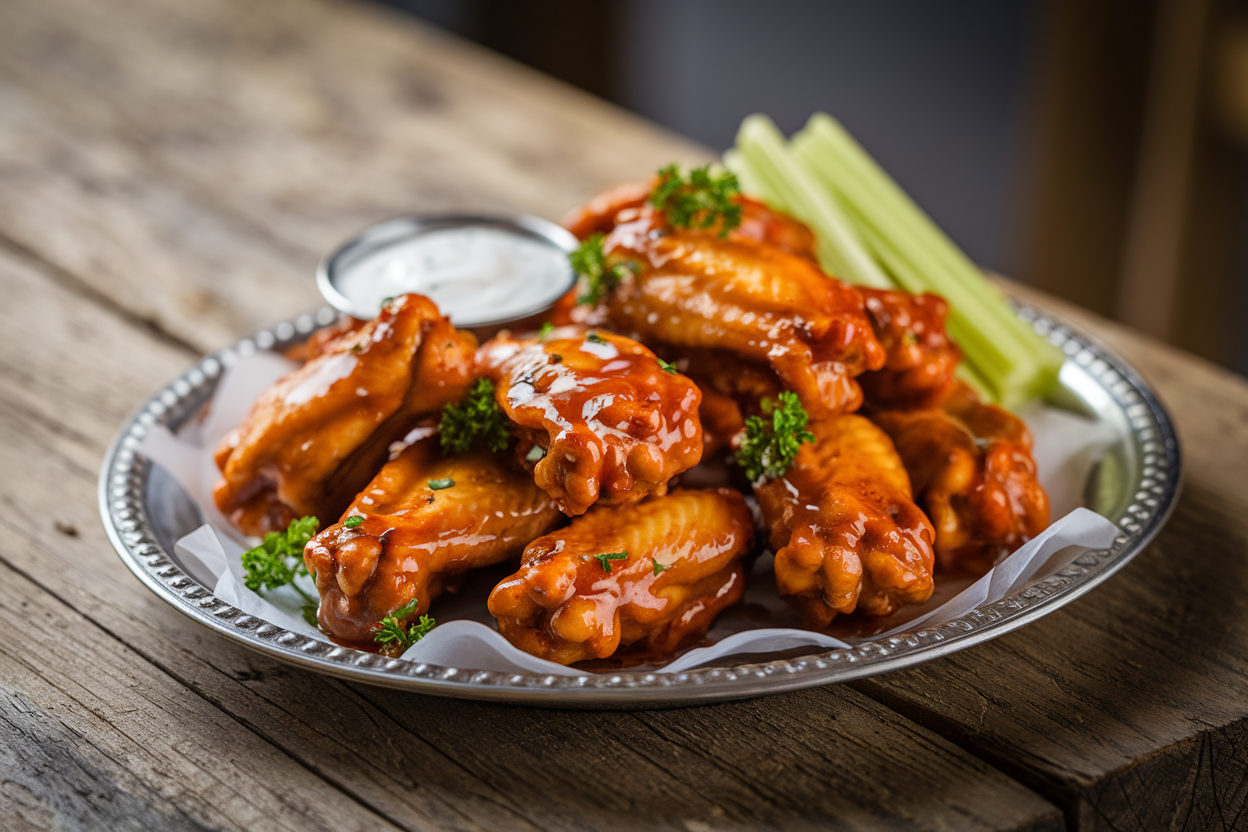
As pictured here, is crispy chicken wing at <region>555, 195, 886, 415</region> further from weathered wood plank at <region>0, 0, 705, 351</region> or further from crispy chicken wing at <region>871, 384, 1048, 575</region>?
weathered wood plank at <region>0, 0, 705, 351</region>

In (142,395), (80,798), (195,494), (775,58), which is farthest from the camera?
(775,58)

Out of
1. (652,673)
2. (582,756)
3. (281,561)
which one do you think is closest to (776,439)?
(652,673)

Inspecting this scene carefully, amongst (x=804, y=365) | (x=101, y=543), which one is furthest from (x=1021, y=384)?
(x=101, y=543)

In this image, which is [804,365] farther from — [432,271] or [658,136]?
[658,136]

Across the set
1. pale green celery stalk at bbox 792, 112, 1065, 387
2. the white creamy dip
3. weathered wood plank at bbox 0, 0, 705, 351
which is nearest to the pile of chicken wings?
the white creamy dip

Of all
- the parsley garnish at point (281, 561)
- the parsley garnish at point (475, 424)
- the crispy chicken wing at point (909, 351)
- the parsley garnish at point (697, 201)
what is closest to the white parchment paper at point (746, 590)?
the parsley garnish at point (281, 561)

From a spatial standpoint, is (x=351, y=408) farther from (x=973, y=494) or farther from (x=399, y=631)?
(x=973, y=494)

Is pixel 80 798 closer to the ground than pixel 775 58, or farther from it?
closer to the ground
